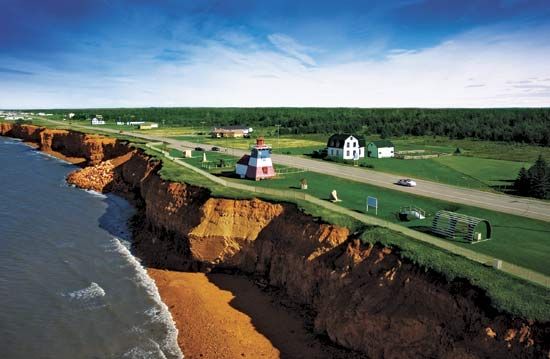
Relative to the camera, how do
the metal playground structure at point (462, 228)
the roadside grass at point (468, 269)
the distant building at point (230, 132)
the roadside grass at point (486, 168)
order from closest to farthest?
the roadside grass at point (468, 269)
the metal playground structure at point (462, 228)
the roadside grass at point (486, 168)
the distant building at point (230, 132)

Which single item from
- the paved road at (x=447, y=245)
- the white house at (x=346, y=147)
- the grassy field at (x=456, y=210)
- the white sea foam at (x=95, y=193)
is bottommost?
the white sea foam at (x=95, y=193)

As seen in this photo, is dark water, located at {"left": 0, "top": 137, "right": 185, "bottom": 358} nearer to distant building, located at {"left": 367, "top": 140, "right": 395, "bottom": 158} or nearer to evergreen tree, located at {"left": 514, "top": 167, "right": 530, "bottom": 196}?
evergreen tree, located at {"left": 514, "top": 167, "right": 530, "bottom": 196}

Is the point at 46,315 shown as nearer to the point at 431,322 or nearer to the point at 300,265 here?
the point at 300,265

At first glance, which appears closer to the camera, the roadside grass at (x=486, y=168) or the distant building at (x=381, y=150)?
the roadside grass at (x=486, y=168)

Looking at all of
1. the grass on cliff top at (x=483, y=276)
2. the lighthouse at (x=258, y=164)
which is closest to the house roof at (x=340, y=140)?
the lighthouse at (x=258, y=164)

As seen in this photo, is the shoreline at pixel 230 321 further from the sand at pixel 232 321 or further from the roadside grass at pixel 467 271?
the roadside grass at pixel 467 271

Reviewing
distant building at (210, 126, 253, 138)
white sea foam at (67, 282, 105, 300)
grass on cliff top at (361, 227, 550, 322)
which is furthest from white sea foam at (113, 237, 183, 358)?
distant building at (210, 126, 253, 138)
